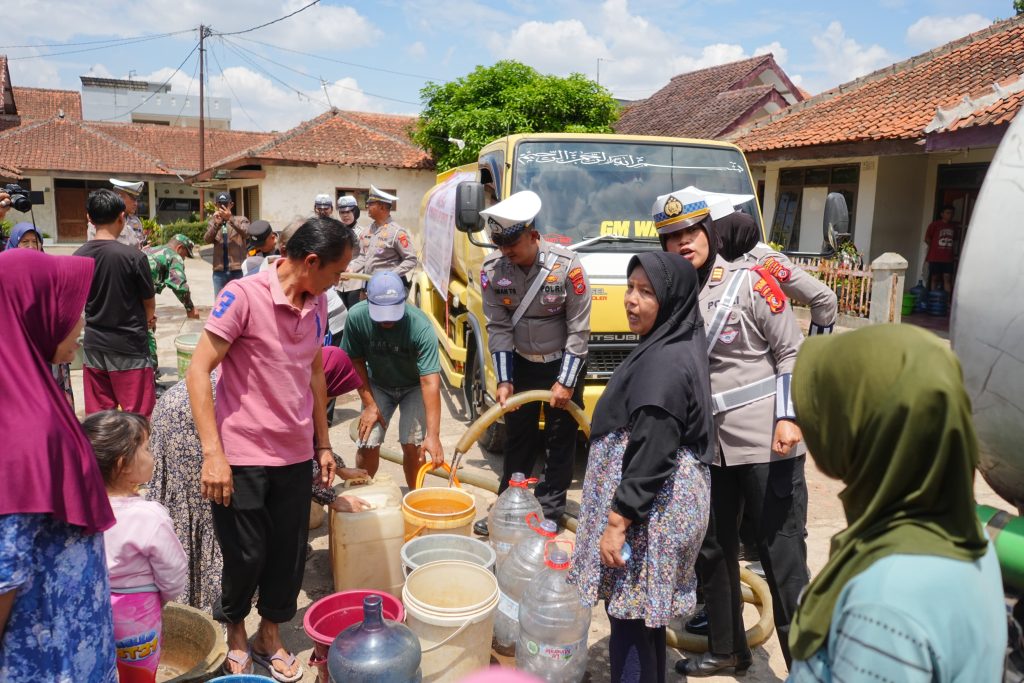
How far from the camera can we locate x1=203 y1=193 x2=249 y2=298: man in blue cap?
9000 mm

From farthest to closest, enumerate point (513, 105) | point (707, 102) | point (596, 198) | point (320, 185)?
point (320, 185) → point (707, 102) → point (513, 105) → point (596, 198)

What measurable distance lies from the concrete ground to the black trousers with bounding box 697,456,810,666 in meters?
0.30

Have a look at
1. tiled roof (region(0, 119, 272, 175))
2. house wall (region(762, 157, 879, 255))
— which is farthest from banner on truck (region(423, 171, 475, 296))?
tiled roof (region(0, 119, 272, 175))

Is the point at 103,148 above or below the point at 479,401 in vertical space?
above

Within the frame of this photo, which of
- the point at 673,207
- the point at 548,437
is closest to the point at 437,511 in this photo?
the point at 548,437

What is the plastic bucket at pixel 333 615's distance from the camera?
2.83 meters

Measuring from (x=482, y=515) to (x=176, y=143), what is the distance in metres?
37.9

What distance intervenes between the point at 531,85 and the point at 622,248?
17827mm

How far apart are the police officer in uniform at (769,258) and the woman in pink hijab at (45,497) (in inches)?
101

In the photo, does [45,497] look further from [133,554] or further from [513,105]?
[513,105]

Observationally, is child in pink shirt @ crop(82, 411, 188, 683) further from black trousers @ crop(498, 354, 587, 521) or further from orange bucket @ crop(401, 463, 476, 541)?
black trousers @ crop(498, 354, 587, 521)

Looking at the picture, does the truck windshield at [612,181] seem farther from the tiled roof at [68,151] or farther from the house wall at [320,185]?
the tiled roof at [68,151]

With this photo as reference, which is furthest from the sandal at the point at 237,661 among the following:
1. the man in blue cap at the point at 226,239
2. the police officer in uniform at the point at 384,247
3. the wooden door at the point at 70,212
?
the wooden door at the point at 70,212

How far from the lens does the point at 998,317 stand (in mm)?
1835
